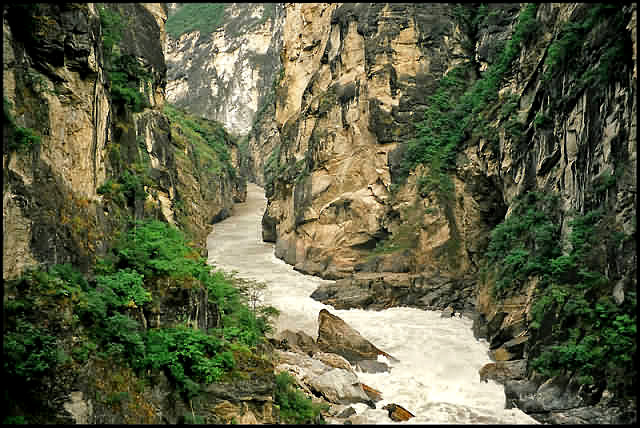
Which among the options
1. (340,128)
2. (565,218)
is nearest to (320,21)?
(340,128)

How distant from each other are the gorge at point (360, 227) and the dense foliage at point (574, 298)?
0.07 meters

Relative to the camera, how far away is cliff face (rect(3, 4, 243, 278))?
361 inches

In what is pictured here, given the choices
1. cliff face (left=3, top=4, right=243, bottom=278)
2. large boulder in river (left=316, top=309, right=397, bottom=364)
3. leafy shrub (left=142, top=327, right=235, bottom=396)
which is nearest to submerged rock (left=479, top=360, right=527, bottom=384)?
large boulder in river (left=316, top=309, right=397, bottom=364)

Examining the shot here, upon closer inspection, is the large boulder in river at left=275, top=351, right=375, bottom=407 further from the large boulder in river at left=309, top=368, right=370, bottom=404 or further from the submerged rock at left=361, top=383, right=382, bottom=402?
the submerged rock at left=361, top=383, right=382, bottom=402

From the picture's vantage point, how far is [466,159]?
26.8m

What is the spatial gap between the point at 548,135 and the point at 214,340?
14291 millimetres

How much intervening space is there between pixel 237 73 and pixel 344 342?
232 ft

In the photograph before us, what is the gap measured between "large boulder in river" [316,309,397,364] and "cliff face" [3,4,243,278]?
8.77 m

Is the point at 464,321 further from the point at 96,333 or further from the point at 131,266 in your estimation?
the point at 96,333

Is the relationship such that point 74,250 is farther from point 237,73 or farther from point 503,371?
point 237,73

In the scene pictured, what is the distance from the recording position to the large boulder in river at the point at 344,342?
18.5 m

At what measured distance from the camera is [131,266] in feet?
39.2

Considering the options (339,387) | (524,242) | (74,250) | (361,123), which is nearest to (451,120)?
(361,123)

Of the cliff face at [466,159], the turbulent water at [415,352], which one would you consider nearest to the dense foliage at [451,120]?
the cliff face at [466,159]
